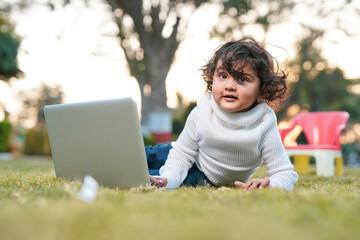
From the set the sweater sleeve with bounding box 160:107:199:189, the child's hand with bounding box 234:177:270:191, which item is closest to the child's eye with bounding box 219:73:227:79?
the sweater sleeve with bounding box 160:107:199:189

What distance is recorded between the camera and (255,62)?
2.46 m

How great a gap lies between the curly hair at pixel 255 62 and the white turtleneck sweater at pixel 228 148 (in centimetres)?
12

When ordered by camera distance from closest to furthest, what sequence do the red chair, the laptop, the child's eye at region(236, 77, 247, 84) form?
1. the laptop
2. the child's eye at region(236, 77, 247, 84)
3. the red chair

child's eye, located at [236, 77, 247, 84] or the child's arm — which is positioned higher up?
child's eye, located at [236, 77, 247, 84]

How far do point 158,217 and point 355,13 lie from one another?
1401 cm

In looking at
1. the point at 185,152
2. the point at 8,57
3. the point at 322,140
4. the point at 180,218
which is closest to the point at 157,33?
the point at 8,57

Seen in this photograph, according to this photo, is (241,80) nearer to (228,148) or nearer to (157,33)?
(228,148)

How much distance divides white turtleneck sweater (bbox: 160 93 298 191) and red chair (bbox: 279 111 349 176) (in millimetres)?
2709

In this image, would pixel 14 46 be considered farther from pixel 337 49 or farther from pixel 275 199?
pixel 337 49

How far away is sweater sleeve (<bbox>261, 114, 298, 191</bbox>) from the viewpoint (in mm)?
2301

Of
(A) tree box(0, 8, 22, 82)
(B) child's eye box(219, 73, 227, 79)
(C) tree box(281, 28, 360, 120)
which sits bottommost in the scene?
(C) tree box(281, 28, 360, 120)

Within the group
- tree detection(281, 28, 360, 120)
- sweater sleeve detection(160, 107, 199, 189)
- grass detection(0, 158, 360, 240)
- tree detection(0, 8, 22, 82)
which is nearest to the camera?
grass detection(0, 158, 360, 240)

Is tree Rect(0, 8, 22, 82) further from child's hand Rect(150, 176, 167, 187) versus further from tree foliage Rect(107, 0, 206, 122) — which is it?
child's hand Rect(150, 176, 167, 187)

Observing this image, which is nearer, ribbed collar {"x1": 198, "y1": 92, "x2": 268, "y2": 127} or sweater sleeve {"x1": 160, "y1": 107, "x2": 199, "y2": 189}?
ribbed collar {"x1": 198, "y1": 92, "x2": 268, "y2": 127}
